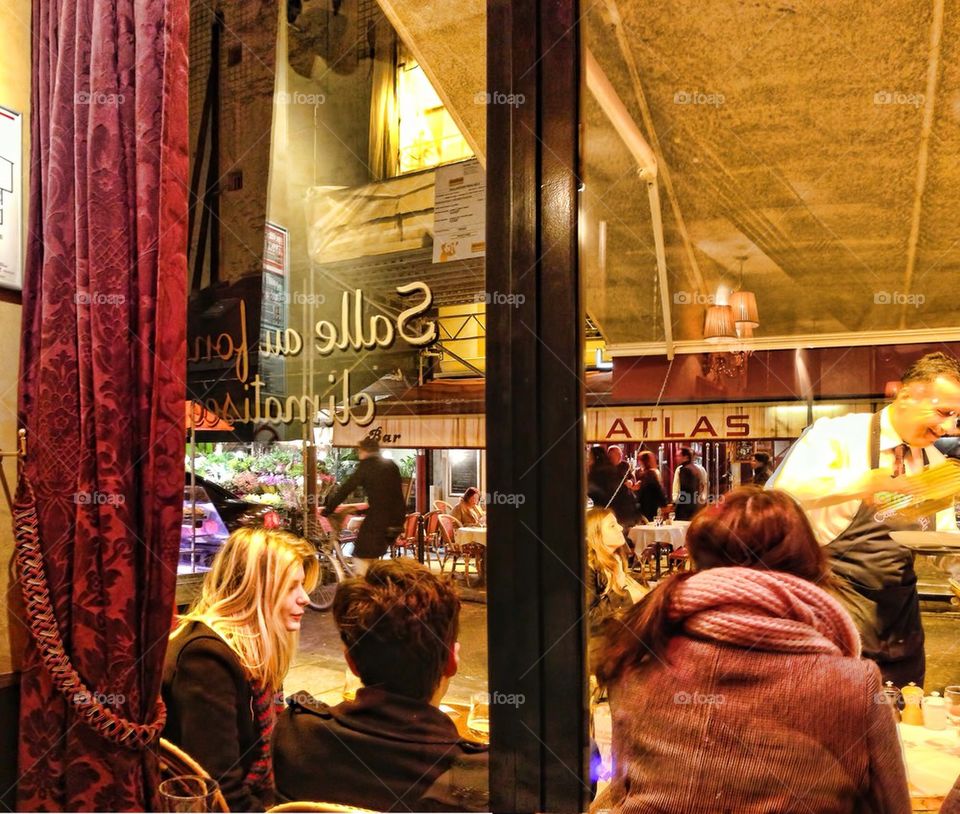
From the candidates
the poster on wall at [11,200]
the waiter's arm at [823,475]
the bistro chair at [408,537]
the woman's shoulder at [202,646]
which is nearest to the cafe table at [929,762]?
the waiter's arm at [823,475]

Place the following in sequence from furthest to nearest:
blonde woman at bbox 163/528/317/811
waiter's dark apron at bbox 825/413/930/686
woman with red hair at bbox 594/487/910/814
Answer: blonde woman at bbox 163/528/317/811
waiter's dark apron at bbox 825/413/930/686
woman with red hair at bbox 594/487/910/814

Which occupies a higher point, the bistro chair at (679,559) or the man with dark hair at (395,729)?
the bistro chair at (679,559)

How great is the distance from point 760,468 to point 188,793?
142cm

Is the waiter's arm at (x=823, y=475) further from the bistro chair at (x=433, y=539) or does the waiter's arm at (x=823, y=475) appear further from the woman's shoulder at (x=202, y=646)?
the woman's shoulder at (x=202, y=646)

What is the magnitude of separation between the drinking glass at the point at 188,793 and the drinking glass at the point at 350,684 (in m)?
0.37

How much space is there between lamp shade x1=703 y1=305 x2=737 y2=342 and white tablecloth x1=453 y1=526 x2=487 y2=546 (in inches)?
23.2

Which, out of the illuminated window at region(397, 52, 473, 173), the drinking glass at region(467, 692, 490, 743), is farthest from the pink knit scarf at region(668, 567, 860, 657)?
the illuminated window at region(397, 52, 473, 173)

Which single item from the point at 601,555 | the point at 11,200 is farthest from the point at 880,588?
the point at 11,200

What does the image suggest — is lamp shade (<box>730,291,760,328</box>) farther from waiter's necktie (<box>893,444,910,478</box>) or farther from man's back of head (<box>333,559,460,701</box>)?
man's back of head (<box>333,559,460,701</box>)

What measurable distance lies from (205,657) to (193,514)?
1.25 ft

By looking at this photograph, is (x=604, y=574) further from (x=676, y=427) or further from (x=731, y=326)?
(x=731, y=326)

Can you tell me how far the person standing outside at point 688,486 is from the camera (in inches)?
56.8

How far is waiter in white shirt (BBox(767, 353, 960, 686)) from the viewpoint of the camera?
1312 millimetres

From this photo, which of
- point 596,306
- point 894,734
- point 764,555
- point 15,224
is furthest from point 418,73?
point 894,734
